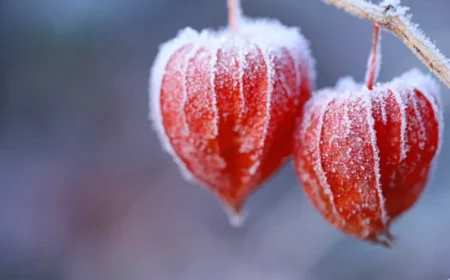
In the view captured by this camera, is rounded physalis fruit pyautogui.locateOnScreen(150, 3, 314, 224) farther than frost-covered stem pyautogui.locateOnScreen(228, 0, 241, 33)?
No

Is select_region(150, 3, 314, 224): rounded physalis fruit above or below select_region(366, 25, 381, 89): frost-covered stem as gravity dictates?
below

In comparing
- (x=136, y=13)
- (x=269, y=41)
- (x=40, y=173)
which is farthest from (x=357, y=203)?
(x=136, y=13)

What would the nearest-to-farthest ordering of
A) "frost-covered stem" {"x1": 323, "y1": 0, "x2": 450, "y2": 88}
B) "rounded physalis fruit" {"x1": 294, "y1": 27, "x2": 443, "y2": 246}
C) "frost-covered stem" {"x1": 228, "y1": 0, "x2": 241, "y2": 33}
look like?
"frost-covered stem" {"x1": 323, "y1": 0, "x2": 450, "y2": 88} → "rounded physalis fruit" {"x1": 294, "y1": 27, "x2": 443, "y2": 246} → "frost-covered stem" {"x1": 228, "y1": 0, "x2": 241, "y2": 33}

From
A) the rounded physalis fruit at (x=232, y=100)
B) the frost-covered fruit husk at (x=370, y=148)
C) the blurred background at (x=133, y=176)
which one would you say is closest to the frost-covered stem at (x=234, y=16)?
the rounded physalis fruit at (x=232, y=100)

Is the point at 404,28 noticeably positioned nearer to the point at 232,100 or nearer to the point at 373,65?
the point at 373,65

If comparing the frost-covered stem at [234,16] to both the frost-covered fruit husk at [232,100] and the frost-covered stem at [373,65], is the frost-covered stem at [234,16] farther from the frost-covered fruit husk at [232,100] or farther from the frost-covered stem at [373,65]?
the frost-covered stem at [373,65]

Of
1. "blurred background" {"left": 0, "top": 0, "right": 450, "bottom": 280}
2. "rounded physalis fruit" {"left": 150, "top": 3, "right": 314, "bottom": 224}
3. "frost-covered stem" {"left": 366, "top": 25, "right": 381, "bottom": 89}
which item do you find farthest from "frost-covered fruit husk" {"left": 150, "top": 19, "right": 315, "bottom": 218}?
"blurred background" {"left": 0, "top": 0, "right": 450, "bottom": 280}

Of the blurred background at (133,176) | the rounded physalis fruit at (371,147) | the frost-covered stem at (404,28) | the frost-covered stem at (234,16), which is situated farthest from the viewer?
the blurred background at (133,176)

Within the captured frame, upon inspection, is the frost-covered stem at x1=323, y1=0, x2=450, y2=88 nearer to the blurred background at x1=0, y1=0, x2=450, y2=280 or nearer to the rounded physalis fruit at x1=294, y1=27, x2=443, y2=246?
the rounded physalis fruit at x1=294, y1=27, x2=443, y2=246
